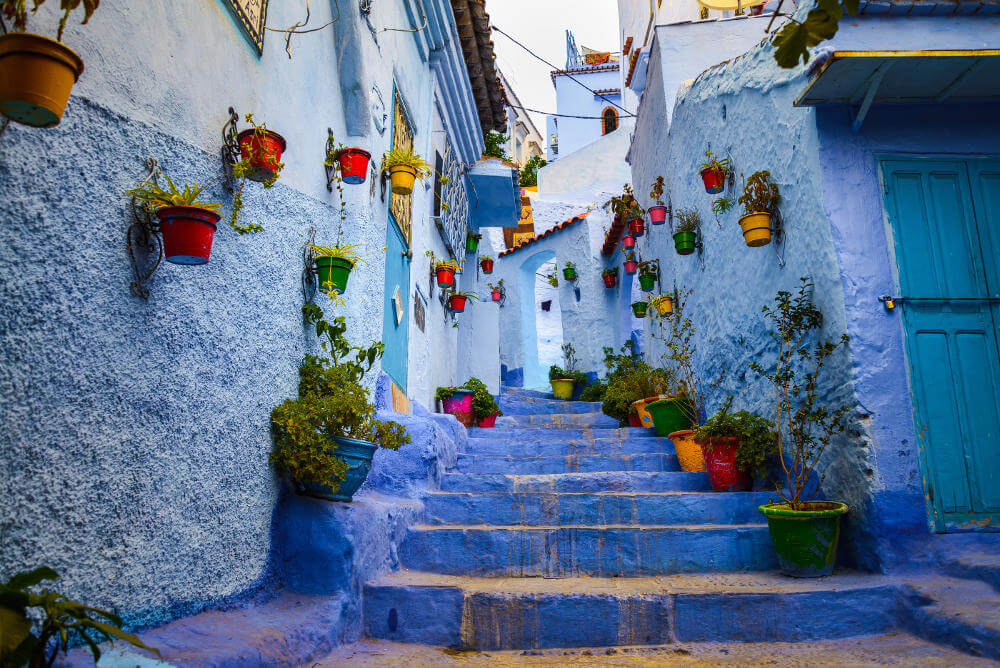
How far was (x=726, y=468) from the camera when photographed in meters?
5.11

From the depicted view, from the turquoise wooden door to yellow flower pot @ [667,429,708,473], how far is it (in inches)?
72.0

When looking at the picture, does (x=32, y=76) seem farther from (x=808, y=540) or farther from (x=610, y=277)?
(x=610, y=277)

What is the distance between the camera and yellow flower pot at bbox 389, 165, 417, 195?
5594mm

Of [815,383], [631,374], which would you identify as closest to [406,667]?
[815,383]

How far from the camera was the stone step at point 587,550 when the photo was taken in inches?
159

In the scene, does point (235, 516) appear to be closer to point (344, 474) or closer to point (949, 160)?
point (344, 474)

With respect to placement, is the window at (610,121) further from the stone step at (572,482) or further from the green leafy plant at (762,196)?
the stone step at (572,482)

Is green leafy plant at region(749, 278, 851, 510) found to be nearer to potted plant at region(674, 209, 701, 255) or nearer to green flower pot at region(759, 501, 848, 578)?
green flower pot at region(759, 501, 848, 578)

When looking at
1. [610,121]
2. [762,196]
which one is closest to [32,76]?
Answer: [762,196]

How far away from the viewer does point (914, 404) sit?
4.04 metres

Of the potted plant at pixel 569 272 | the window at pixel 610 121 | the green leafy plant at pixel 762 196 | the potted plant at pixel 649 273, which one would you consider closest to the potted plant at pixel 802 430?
the green leafy plant at pixel 762 196

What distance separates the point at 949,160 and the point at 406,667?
4.51 m

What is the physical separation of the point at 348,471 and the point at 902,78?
4.08 metres

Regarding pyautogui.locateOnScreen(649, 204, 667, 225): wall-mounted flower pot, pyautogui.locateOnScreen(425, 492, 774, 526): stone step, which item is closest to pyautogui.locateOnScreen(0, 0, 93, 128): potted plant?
pyautogui.locateOnScreen(425, 492, 774, 526): stone step
